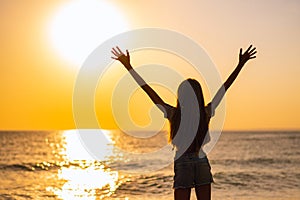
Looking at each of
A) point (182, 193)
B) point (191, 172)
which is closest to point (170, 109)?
point (191, 172)

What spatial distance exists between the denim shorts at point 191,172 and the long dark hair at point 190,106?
0.52 feet

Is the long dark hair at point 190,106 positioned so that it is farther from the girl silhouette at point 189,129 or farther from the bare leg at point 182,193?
the bare leg at point 182,193

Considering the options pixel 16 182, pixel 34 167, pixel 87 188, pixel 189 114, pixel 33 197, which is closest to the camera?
pixel 189 114

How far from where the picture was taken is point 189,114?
453 cm

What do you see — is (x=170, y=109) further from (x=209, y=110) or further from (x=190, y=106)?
(x=209, y=110)

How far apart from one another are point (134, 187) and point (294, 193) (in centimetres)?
553

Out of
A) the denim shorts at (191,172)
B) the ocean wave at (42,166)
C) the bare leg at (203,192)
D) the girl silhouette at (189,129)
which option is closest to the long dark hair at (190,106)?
the girl silhouette at (189,129)

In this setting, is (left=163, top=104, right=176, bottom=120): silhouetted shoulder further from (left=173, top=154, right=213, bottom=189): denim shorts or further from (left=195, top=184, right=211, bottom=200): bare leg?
(left=195, top=184, right=211, bottom=200): bare leg

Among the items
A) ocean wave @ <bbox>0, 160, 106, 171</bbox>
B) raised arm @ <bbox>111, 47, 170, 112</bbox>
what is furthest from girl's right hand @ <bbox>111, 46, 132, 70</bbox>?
ocean wave @ <bbox>0, 160, 106, 171</bbox>

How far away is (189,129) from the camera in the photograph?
4.54 metres

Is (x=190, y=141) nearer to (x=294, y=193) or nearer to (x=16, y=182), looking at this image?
(x=294, y=193)

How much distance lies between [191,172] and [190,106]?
53 cm

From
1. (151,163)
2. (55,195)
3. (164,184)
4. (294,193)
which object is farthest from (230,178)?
(151,163)

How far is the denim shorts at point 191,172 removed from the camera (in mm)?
4605
